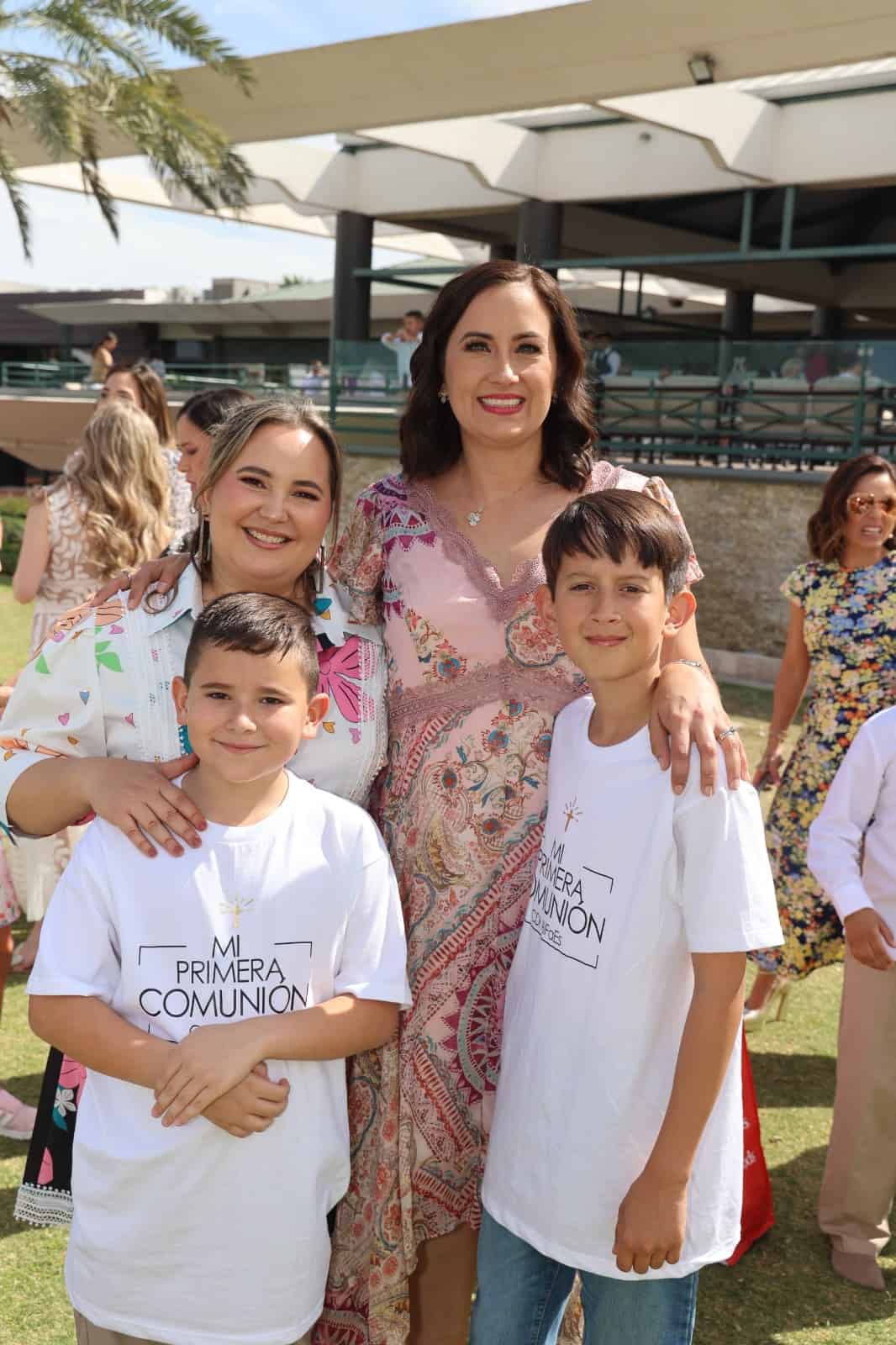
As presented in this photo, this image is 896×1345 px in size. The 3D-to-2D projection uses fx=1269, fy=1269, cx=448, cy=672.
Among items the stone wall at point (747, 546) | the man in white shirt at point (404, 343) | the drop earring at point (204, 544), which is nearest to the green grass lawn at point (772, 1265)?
the drop earring at point (204, 544)

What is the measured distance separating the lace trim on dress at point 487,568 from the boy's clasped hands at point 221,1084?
847 mm

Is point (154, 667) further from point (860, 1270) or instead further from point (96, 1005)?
point (860, 1270)

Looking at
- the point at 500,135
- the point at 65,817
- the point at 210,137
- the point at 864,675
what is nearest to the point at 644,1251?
the point at 65,817

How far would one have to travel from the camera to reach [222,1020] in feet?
6.03

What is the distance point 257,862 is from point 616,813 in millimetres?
540

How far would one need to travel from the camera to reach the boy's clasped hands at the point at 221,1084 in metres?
1.75

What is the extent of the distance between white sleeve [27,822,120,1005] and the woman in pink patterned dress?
0.57 metres

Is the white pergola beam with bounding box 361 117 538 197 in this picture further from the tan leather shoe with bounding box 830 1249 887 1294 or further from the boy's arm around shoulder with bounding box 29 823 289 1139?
the boy's arm around shoulder with bounding box 29 823 289 1139

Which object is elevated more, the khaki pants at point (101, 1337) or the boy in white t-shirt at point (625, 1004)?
the boy in white t-shirt at point (625, 1004)

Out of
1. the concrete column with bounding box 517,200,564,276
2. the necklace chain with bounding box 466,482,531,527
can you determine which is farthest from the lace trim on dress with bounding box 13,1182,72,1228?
the concrete column with bounding box 517,200,564,276

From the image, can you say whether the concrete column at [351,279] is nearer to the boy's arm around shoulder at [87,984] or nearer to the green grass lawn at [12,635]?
the green grass lawn at [12,635]

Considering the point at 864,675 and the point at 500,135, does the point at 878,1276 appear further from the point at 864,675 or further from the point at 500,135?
the point at 500,135

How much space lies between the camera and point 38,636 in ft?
15.8

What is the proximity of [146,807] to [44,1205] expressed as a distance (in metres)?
0.76
